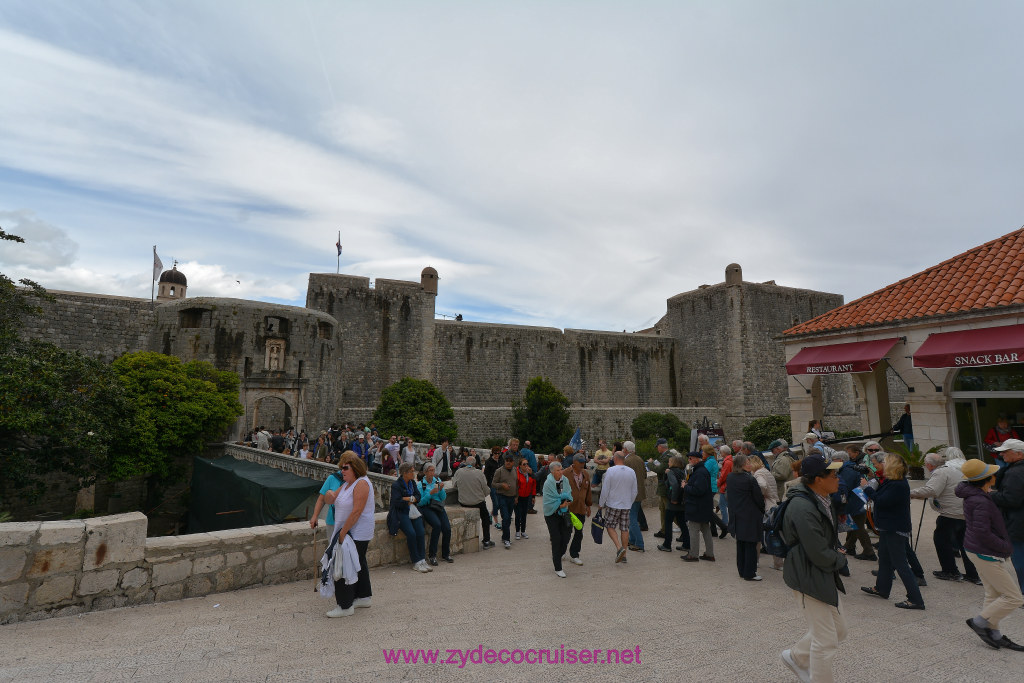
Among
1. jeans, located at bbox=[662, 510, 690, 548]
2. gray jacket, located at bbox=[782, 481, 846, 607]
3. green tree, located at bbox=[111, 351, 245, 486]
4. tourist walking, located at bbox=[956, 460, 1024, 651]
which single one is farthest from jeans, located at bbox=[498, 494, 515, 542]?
green tree, located at bbox=[111, 351, 245, 486]

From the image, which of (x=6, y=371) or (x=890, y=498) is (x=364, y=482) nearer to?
(x=890, y=498)

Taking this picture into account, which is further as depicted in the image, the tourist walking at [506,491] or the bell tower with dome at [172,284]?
the bell tower with dome at [172,284]

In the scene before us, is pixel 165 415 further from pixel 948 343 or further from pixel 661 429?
pixel 661 429

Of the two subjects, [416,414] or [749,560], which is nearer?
[749,560]

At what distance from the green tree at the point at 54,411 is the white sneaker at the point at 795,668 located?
583 inches

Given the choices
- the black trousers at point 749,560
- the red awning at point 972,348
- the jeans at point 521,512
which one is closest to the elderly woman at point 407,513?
the jeans at point 521,512

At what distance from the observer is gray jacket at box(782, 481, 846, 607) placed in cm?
304

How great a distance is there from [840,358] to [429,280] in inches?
868

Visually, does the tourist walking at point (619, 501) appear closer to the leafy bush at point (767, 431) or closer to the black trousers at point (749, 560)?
the black trousers at point (749, 560)

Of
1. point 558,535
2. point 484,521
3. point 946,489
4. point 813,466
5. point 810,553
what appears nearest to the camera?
point 810,553

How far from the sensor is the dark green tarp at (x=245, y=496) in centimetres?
862

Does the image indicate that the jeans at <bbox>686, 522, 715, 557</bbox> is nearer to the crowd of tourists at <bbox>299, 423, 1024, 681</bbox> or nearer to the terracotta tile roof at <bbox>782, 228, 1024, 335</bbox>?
the crowd of tourists at <bbox>299, 423, 1024, 681</bbox>

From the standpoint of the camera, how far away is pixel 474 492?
7.29 meters

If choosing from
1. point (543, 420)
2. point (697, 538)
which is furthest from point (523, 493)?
point (543, 420)
